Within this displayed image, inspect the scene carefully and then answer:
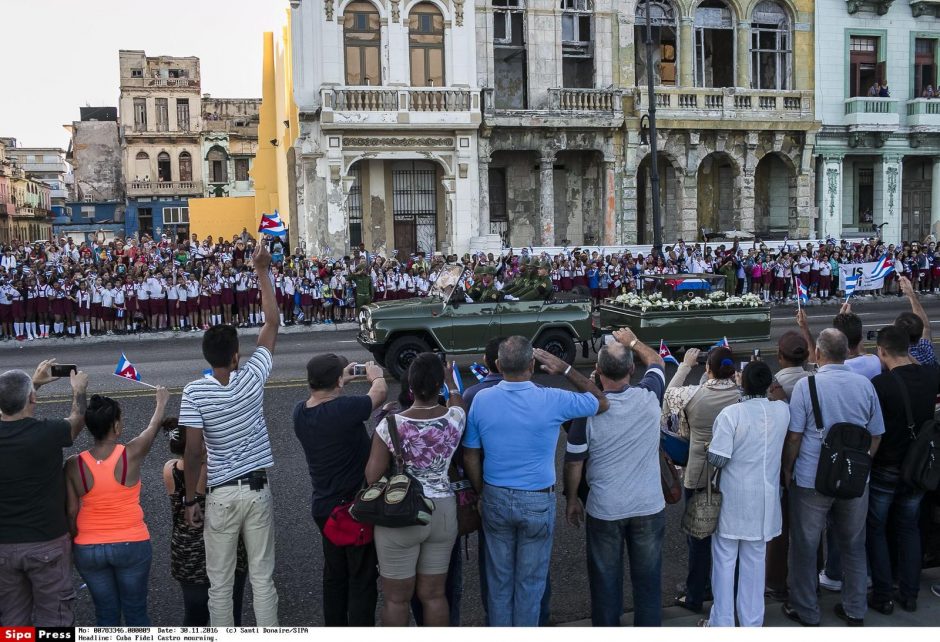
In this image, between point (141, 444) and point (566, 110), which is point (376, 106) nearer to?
point (566, 110)

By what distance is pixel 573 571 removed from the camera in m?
7.03

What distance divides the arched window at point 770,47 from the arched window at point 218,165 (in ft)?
132

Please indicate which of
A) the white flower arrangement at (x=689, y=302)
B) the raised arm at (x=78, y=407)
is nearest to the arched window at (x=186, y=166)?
the white flower arrangement at (x=689, y=302)

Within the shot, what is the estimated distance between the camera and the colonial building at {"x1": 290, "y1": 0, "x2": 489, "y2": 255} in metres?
29.0

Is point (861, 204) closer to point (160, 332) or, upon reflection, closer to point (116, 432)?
point (160, 332)

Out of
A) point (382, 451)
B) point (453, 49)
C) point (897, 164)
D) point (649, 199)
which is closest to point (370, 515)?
point (382, 451)

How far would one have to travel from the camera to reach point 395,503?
4.87 m

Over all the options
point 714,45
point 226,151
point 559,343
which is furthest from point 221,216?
point 559,343

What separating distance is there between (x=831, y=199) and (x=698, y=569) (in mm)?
32420

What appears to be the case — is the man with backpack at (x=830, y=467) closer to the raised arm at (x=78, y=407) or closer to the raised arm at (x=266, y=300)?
the raised arm at (x=266, y=300)

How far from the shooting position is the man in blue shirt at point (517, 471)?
5.23 m

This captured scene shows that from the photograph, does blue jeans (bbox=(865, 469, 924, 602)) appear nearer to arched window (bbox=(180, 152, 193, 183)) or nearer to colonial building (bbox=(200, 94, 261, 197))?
colonial building (bbox=(200, 94, 261, 197))

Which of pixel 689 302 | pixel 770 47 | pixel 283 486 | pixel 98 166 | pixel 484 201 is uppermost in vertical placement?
pixel 770 47

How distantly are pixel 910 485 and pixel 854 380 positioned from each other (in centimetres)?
88
